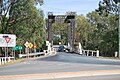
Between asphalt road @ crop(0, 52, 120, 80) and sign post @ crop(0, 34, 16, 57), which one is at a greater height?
sign post @ crop(0, 34, 16, 57)

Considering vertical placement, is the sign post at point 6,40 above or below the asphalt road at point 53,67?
above

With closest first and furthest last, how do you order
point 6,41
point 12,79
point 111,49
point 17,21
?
1. point 12,79
2. point 6,41
3. point 17,21
4. point 111,49

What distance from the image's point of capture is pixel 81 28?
155250 mm

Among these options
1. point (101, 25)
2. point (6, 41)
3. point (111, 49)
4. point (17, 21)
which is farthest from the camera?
point (101, 25)

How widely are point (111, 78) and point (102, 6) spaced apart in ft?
250

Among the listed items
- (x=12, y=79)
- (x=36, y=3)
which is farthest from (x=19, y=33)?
(x=12, y=79)

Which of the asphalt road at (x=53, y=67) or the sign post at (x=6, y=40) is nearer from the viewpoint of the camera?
the asphalt road at (x=53, y=67)

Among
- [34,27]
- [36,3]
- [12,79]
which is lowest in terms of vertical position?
[12,79]

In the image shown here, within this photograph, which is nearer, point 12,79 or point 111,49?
point 12,79

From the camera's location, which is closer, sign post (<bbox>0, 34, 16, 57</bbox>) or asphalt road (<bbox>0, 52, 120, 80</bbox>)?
asphalt road (<bbox>0, 52, 120, 80</bbox>)

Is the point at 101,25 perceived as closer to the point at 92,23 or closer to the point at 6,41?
the point at 92,23

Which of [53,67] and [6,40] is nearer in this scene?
[53,67]

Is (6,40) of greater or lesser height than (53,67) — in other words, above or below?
above

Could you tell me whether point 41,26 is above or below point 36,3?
below
